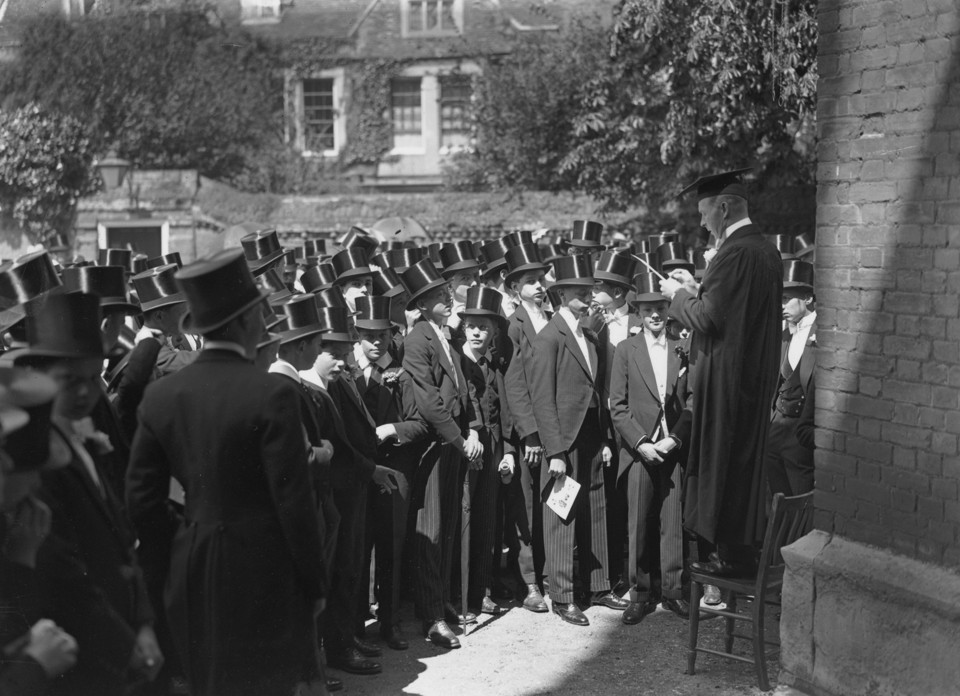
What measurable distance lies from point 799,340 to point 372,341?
2.98 metres

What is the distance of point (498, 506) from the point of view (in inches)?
322

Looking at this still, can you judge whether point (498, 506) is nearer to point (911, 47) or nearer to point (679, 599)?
point (679, 599)

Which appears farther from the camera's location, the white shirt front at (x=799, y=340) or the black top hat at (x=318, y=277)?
the black top hat at (x=318, y=277)

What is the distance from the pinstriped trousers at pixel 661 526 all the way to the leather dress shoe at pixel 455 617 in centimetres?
107

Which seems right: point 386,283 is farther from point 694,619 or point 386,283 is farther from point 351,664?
point 694,619

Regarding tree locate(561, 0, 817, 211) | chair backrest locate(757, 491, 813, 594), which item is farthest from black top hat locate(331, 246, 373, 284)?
tree locate(561, 0, 817, 211)

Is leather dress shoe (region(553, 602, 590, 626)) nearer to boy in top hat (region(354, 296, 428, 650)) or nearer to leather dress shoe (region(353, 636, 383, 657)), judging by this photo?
boy in top hat (region(354, 296, 428, 650))

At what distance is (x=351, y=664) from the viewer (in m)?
6.80

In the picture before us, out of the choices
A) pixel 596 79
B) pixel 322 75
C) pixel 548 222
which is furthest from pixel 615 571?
pixel 322 75

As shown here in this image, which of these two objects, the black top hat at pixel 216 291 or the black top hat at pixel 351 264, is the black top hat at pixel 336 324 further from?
the black top hat at pixel 351 264

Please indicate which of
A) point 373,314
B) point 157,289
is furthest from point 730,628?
point 157,289

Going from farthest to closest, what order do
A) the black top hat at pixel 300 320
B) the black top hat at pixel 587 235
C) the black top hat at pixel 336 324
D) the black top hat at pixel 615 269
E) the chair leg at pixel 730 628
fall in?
the black top hat at pixel 587 235 < the black top hat at pixel 615 269 < the chair leg at pixel 730 628 < the black top hat at pixel 336 324 < the black top hat at pixel 300 320

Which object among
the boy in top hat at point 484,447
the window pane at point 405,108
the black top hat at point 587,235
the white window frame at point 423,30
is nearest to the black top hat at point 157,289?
the boy in top hat at point 484,447

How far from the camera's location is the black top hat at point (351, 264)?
9430mm
